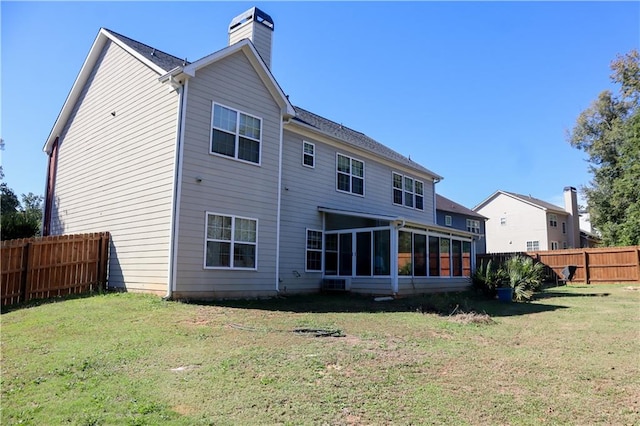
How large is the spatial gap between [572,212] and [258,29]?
3718cm

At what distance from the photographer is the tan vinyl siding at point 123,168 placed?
1106cm

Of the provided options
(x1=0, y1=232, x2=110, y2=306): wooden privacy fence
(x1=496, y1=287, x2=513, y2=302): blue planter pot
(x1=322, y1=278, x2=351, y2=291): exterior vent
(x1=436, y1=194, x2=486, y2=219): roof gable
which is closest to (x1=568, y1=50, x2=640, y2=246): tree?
(x1=436, y1=194, x2=486, y2=219): roof gable

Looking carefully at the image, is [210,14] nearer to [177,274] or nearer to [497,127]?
[177,274]

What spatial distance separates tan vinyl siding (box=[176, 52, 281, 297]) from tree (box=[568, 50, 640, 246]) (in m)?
25.5

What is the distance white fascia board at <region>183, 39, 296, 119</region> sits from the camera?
11.1m

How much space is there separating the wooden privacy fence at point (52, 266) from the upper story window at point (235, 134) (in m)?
4.58

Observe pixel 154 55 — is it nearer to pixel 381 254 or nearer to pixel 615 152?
pixel 381 254

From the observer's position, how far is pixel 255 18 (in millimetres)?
14852

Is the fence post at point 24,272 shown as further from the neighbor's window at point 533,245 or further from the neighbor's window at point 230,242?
the neighbor's window at point 533,245

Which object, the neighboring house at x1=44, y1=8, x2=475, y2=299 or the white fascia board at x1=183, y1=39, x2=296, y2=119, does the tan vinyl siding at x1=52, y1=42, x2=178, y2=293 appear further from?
the white fascia board at x1=183, y1=39, x2=296, y2=119

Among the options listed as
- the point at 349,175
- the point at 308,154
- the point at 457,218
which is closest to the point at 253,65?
the point at 308,154

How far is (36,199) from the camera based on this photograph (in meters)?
52.8

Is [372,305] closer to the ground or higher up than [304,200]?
closer to the ground

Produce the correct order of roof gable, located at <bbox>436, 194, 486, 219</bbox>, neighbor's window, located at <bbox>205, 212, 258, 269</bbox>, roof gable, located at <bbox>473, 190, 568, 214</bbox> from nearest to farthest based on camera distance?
neighbor's window, located at <bbox>205, 212, 258, 269</bbox> < roof gable, located at <bbox>436, 194, 486, 219</bbox> < roof gable, located at <bbox>473, 190, 568, 214</bbox>
